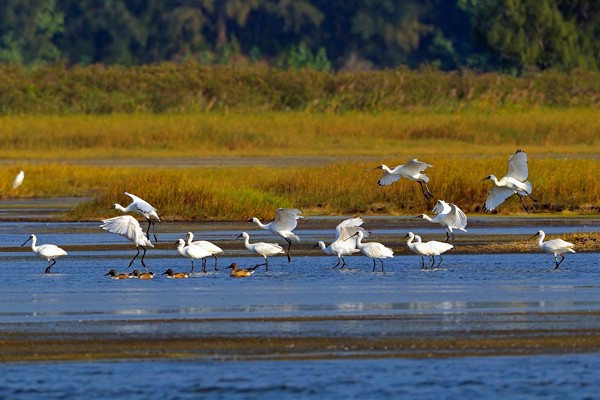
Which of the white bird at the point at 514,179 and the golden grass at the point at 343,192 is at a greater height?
the white bird at the point at 514,179

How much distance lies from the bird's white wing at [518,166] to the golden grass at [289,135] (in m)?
21.5

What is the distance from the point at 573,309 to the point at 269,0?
61.4 meters

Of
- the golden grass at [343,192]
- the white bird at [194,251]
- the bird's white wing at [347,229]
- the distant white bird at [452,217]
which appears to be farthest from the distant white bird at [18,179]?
the white bird at [194,251]

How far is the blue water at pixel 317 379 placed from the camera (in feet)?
35.6

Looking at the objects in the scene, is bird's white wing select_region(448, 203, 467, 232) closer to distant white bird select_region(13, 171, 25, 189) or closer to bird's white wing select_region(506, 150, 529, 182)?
bird's white wing select_region(506, 150, 529, 182)

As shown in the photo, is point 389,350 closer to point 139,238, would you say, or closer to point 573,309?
point 573,309

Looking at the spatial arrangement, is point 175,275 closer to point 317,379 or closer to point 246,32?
point 317,379

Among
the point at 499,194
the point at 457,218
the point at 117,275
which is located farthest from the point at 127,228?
the point at 499,194

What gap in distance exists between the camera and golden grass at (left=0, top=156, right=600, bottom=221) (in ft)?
86.3

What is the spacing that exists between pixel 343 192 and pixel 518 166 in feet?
23.0

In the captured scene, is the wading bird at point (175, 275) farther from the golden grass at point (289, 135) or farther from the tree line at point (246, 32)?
the tree line at point (246, 32)

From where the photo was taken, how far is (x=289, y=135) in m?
46.5

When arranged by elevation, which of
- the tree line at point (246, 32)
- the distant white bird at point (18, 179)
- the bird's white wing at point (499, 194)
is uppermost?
the tree line at point (246, 32)

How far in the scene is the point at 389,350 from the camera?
12.4 metres
